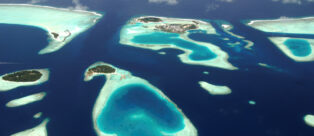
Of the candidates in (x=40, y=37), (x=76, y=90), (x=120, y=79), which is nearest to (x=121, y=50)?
(x=120, y=79)

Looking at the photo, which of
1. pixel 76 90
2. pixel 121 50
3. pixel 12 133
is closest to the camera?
pixel 12 133

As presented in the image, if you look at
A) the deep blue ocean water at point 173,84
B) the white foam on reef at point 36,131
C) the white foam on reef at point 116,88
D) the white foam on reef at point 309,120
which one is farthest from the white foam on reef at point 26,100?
the white foam on reef at point 309,120

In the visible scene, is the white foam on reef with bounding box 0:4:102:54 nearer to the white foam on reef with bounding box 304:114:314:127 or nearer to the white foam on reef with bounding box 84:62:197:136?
the white foam on reef with bounding box 84:62:197:136

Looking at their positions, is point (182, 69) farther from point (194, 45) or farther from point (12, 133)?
Result: point (12, 133)

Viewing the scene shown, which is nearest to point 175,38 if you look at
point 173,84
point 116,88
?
point 173,84

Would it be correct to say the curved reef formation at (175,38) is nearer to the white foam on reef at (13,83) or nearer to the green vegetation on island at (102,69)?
the green vegetation on island at (102,69)
